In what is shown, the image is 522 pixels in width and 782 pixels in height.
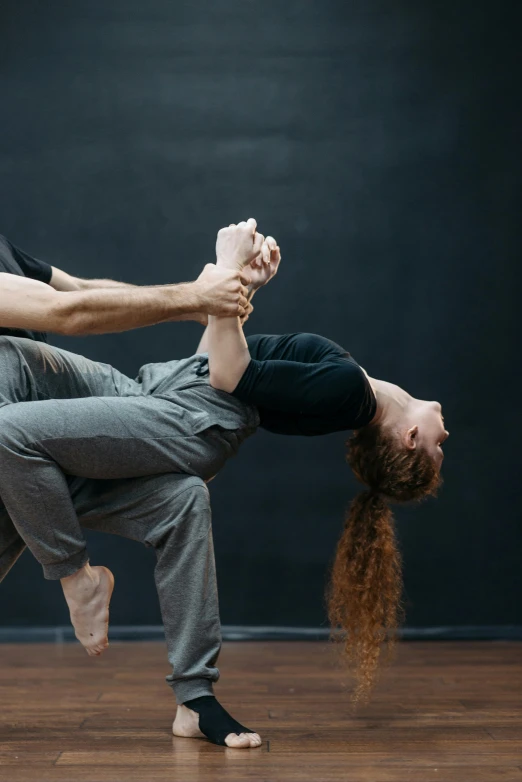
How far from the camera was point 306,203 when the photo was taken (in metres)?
3.46

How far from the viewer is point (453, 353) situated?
3424 mm

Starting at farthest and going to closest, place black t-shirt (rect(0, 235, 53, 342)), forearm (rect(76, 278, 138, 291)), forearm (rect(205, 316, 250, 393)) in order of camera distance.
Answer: forearm (rect(76, 278, 138, 291)) < black t-shirt (rect(0, 235, 53, 342)) < forearm (rect(205, 316, 250, 393))

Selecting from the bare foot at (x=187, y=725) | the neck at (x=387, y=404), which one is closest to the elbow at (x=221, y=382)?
the neck at (x=387, y=404)

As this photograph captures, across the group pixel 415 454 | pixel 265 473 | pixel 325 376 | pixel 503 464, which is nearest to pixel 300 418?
pixel 325 376

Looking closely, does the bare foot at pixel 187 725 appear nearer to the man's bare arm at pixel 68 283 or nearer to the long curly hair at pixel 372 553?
the long curly hair at pixel 372 553

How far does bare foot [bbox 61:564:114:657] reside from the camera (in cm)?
190

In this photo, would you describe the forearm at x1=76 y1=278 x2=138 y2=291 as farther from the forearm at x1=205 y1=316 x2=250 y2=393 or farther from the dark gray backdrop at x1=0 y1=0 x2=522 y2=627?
the dark gray backdrop at x1=0 y1=0 x2=522 y2=627

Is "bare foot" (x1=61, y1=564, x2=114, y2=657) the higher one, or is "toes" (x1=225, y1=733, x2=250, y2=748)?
"bare foot" (x1=61, y1=564, x2=114, y2=657)

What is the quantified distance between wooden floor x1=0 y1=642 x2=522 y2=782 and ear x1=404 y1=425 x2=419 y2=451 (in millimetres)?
660

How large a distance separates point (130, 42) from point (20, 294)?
79.3 inches

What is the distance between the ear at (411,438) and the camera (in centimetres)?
215

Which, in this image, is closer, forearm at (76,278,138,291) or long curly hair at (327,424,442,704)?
long curly hair at (327,424,442,704)

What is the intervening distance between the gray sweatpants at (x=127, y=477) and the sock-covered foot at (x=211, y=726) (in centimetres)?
3

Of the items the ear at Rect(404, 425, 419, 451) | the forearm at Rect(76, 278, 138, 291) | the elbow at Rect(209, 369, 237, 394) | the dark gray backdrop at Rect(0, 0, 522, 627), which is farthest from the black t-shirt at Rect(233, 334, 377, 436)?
the dark gray backdrop at Rect(0, 0, 522, 627)
